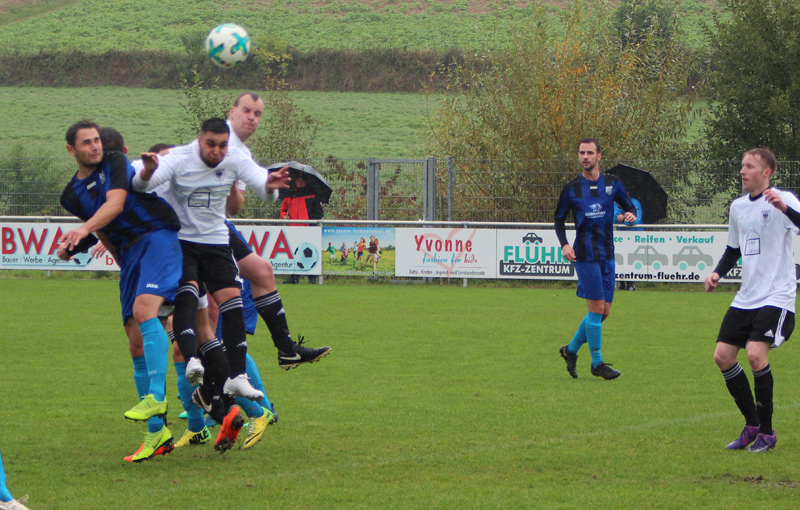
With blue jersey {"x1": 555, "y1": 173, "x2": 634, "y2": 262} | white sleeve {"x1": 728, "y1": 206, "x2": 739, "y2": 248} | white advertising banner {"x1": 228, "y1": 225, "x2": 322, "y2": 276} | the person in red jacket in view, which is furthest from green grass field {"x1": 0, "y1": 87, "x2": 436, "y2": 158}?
white sleeve {"x1": 728, "y1": 206, "x2": 739, "y2": 248}

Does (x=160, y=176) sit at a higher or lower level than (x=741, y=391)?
higher

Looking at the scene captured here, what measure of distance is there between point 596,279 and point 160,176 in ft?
15.1

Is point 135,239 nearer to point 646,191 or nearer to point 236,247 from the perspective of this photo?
point 236,247

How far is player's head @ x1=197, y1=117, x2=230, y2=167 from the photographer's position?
564 centimetres

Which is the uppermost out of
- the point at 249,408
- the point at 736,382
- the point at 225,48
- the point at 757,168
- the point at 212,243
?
the point at 225,48

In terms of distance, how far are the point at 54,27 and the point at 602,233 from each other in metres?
63.4

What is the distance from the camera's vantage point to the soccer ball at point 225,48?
7.81 meters

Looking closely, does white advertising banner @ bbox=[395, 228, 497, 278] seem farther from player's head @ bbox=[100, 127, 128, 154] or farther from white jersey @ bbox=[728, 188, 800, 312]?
player's head @ bbox=[100, 127, 128, 154]

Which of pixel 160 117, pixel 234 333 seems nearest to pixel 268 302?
pixel 234 333

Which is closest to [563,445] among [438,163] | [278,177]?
[278,177]

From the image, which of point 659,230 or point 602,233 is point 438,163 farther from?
point 602,233

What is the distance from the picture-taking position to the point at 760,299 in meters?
5.92

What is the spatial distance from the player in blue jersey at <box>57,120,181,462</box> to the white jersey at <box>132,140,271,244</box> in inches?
6.4

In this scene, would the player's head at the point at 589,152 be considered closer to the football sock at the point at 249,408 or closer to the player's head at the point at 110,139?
the football sock at the point at 249,408
